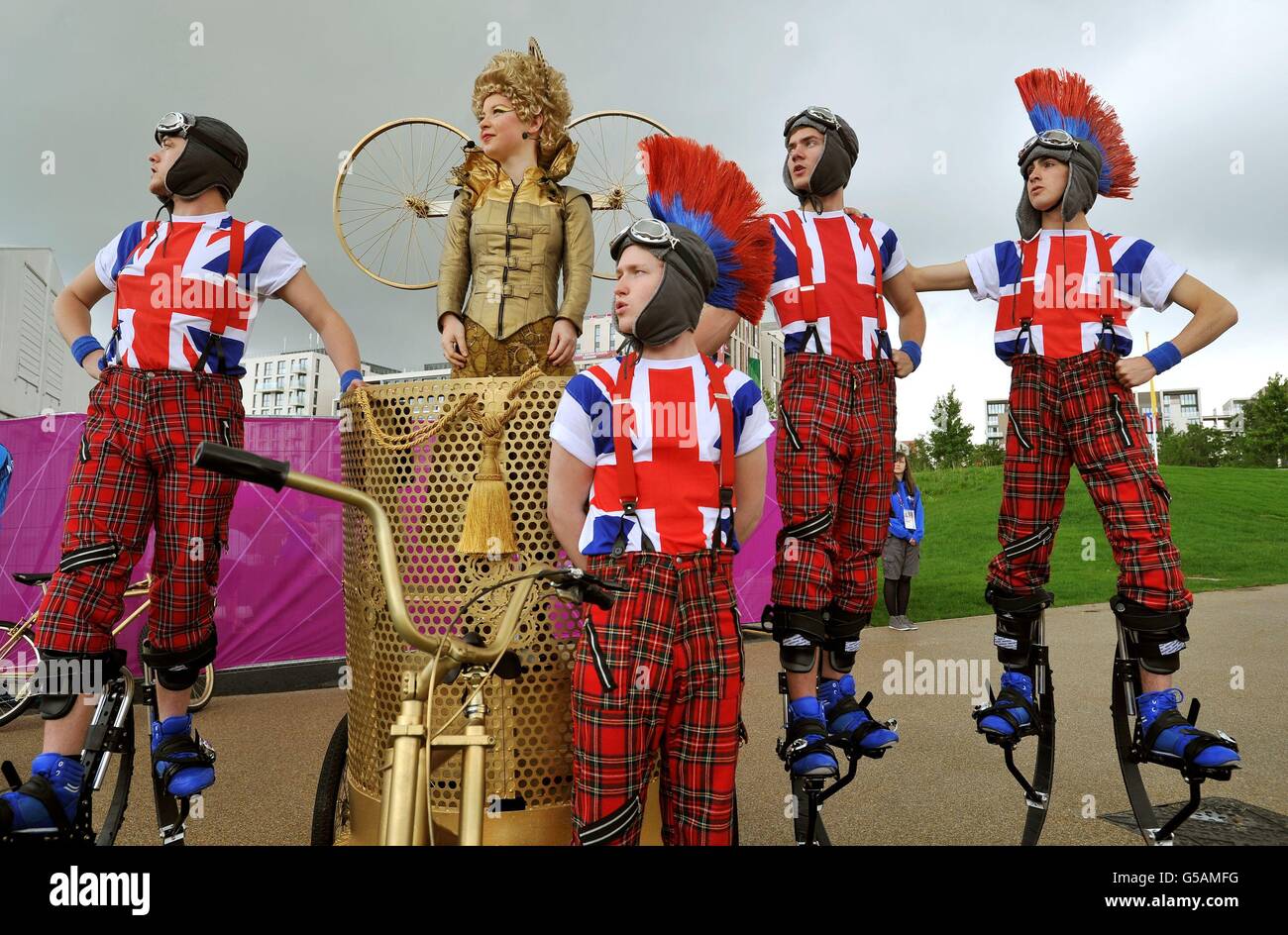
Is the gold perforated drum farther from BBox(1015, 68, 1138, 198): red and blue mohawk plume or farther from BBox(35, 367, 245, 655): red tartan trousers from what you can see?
BBox(1015, 68, 1138, 198): red and blue mohawk plume

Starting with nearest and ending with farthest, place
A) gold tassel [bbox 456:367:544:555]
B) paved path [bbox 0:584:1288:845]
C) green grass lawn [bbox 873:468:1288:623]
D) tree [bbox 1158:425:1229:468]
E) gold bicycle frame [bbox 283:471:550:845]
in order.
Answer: gold bicycle frame [bbox 283:471:550:845], gold tassel [bbox 456:367:544:555], paved path [bbox 0:584:1288:845], green grass lawn [bbox 873:468:1288:623], tree [bbox 1158:425:1229:468]

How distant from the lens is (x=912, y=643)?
10.1 metres

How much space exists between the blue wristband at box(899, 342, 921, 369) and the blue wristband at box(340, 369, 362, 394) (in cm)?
218

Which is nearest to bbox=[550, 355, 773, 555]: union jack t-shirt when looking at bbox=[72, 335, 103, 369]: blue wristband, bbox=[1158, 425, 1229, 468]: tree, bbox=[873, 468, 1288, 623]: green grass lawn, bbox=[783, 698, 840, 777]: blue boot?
bbox=[783, 698, 840, 777]: blue boot

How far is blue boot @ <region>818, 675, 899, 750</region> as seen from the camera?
317cm

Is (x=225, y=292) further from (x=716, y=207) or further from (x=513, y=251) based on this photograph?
(x=716, y=207)

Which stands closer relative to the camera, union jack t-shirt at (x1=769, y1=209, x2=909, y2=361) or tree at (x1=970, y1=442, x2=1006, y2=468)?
union jack t-shirt at (x1=769, y1=209, x2=909, y2=361)

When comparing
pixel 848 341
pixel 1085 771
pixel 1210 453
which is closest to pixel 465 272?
pixel 848 341

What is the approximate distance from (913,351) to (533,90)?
6.27 feet

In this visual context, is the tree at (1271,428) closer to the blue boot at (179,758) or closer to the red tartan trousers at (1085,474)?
the red tartan trousers at (1085,474)

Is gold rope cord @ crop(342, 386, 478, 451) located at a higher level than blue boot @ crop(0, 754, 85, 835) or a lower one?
higher
